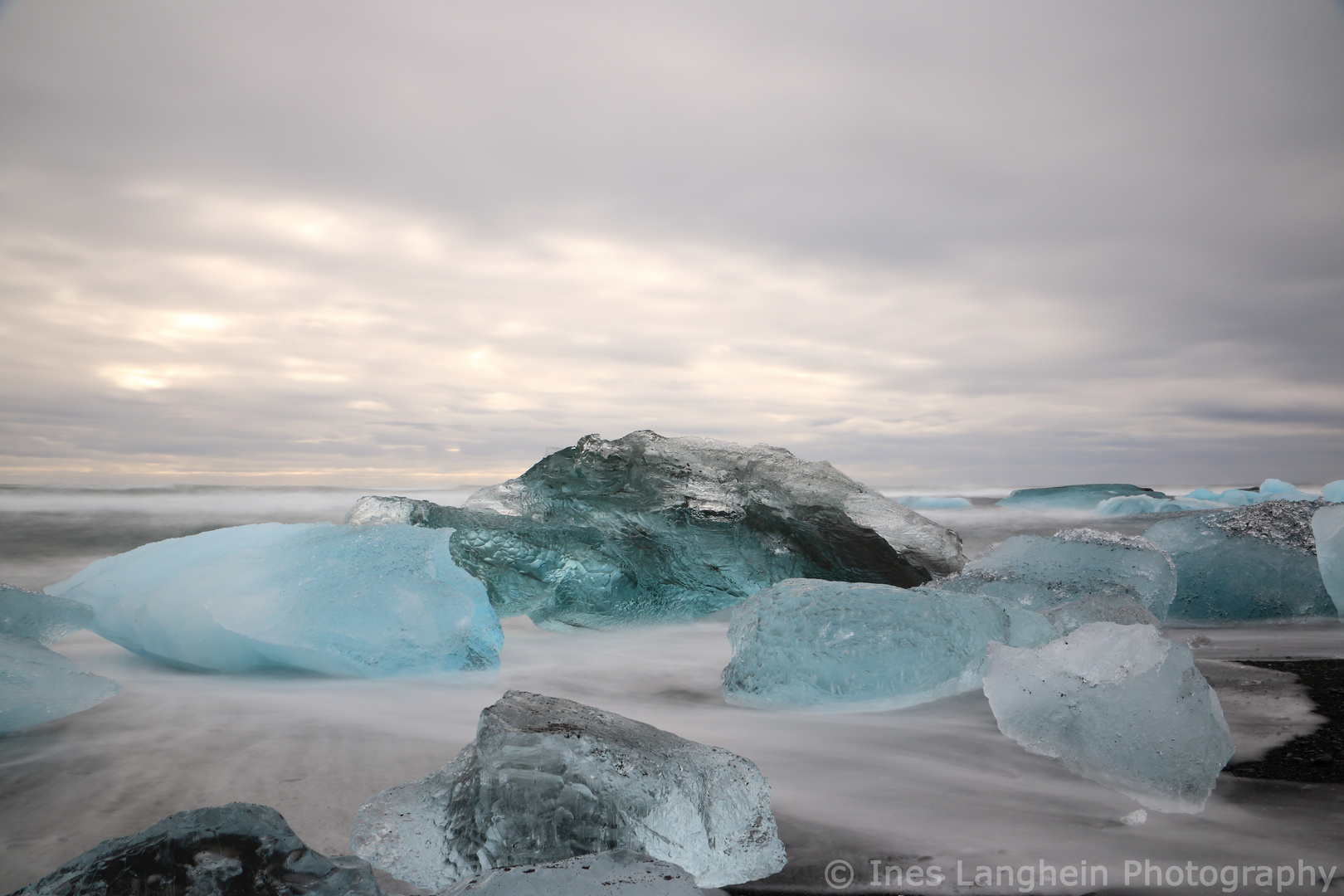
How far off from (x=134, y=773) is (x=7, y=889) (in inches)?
19.2

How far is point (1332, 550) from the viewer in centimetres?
359

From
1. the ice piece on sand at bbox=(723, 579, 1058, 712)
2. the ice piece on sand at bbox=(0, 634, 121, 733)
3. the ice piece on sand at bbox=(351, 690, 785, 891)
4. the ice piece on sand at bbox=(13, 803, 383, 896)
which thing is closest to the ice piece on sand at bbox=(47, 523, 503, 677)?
the ice piece on sand at bbox=(0, 634, 121, 733)

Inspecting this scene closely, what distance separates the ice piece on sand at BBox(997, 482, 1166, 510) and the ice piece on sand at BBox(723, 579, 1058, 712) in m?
13.0

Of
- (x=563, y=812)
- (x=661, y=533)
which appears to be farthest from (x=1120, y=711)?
(x=661, y=533)

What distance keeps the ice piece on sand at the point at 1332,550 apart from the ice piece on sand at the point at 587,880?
4.05 m

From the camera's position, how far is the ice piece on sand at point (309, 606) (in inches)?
101

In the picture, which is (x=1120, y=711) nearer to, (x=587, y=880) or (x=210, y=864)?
(x=587, y=880)

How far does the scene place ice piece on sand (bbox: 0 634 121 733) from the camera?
1.80m

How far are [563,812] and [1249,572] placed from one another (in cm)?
409

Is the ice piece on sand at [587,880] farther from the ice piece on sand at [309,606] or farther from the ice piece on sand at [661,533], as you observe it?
the ice piece on sand at [661,533]

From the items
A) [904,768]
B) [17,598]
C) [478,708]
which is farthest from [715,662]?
[17,598]

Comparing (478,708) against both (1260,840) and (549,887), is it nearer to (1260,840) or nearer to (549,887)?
(549,887)

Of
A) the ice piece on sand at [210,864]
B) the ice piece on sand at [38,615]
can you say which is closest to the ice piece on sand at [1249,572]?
the ice piece on sand at [210,864]

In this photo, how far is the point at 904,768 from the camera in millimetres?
1727
